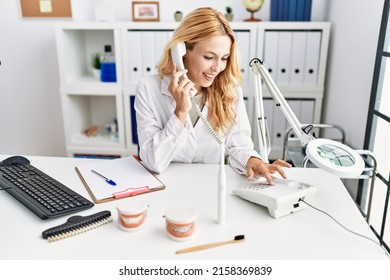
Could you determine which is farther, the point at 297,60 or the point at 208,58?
the point at 297,60

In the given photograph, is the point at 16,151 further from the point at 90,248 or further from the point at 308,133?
the point at 308,133

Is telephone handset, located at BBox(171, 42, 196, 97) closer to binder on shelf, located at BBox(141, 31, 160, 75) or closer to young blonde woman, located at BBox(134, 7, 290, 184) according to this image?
young blonde woman, located at BBox(134, 7, 290, 184)

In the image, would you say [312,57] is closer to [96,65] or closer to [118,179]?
[96,65]

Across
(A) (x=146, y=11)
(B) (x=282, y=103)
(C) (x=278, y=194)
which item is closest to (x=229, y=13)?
(A) (x=146, y=11)

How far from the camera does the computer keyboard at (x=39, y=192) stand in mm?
1021

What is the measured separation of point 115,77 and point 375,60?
1.65 meters

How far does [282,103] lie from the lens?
102cm

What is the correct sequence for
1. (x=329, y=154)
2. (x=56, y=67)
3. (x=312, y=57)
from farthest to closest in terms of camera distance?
(x=56, y=67) → (x=312, y=57) → (x=329, y=154)

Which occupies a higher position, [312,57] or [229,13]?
[229,13]

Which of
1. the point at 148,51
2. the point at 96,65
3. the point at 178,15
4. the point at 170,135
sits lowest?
the point at 170,135

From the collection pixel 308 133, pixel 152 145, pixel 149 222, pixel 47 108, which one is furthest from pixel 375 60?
pixel 47 108

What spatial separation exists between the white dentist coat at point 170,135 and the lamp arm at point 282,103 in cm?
31

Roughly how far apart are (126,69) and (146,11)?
1.46 ft

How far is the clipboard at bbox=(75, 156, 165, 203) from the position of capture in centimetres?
114
